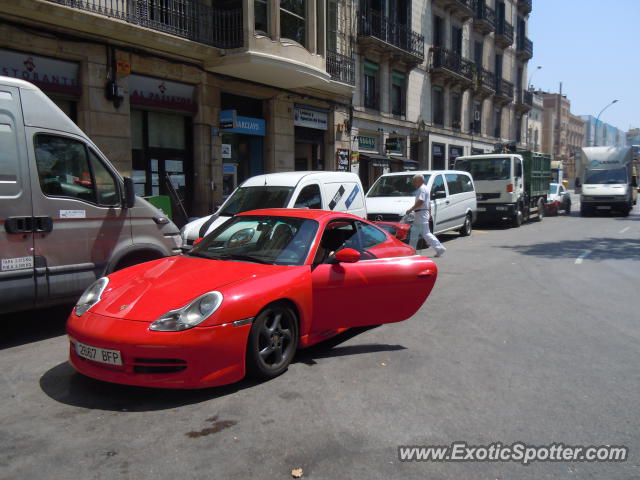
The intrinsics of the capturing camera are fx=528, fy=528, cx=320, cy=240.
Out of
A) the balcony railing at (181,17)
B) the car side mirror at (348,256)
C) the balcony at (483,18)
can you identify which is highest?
the balcony at (483,18)

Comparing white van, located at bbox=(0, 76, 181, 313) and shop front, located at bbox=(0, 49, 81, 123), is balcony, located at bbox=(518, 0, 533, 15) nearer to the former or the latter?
shop front, located at bbox=(0, 49, 81, 123)

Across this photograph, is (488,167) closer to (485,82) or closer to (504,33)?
(485,82)

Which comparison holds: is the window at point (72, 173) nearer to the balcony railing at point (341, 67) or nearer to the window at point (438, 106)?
the balcony railing at point (341, 67)

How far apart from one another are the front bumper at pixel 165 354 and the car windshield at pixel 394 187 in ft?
33.3

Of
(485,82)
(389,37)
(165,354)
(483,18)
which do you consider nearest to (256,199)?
(165,354)

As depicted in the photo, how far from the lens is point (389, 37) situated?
76.1 feet

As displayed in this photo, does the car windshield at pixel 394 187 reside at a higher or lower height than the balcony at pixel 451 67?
lower

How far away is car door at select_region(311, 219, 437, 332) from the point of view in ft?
15.5

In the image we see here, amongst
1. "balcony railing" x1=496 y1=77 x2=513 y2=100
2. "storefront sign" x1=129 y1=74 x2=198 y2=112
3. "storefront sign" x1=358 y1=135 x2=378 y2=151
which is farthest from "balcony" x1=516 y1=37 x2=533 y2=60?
"storefront sign" x1=129 y1=74 x2=198 y2=112

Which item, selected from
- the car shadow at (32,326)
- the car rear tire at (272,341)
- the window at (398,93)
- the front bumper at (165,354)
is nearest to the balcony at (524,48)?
the window at (398,93)

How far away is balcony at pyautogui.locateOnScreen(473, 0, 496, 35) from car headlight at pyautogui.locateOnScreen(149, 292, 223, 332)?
31419mm

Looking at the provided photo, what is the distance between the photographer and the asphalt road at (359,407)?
3.02 m

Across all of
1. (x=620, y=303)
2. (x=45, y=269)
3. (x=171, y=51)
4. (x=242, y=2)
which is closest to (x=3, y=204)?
(x=45, y=269)

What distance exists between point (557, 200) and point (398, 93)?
30.1 feet
